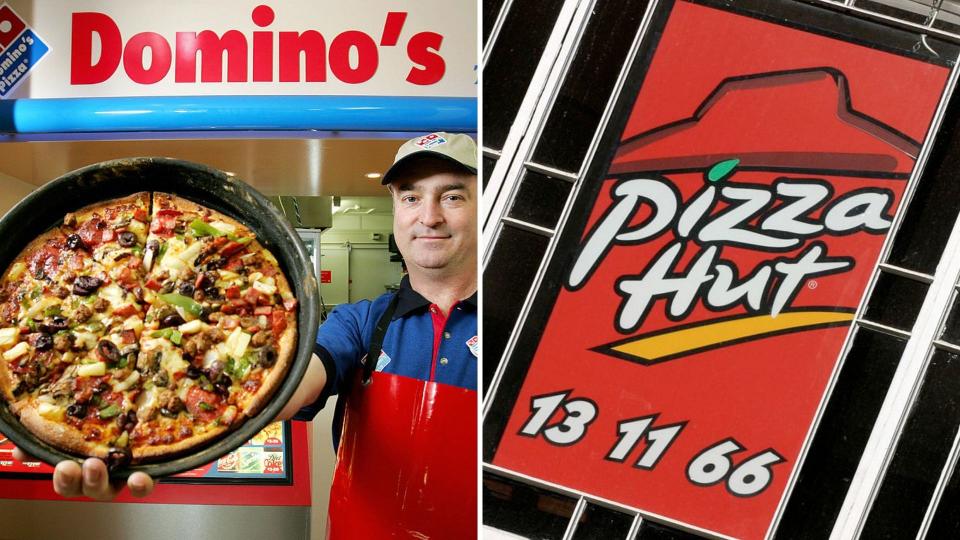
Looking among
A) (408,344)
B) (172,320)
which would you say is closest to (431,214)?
(408,344)

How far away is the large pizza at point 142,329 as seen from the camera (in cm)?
93

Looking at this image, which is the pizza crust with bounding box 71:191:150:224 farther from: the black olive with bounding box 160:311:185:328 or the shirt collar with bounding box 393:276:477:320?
the shirt collar with bounding box 393:276:477:320

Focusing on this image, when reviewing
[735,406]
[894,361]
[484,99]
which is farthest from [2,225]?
[894,361]

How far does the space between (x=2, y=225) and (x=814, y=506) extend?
55.5 inches

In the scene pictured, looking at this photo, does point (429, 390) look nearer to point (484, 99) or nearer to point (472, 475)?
point (472, 475)

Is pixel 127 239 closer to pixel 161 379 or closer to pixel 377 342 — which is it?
pixel 161 379

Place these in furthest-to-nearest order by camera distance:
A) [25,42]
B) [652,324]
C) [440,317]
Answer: [25,42] → [440,317] → [652,324]

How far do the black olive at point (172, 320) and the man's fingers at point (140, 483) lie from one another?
23 cm

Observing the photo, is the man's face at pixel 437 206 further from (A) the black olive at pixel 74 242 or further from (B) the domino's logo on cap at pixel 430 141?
(A) the black olive at pixel 74 242

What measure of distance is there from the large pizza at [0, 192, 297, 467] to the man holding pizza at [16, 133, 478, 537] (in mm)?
305

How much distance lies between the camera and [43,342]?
0.95m

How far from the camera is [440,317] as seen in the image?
4.66 ft

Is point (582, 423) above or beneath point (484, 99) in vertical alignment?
beneath

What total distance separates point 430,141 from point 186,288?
55 cm
